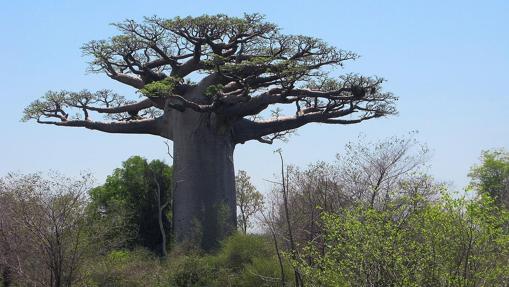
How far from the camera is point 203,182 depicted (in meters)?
19.3

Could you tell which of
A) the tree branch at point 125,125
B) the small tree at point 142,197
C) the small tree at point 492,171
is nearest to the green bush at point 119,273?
the small tree at point 142,197

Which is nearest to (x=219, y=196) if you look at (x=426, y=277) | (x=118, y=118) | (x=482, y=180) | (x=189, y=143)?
(x=189, y=143)

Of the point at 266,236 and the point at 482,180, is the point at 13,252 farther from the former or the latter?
the point at 482,180

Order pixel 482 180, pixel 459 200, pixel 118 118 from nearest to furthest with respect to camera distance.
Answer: pixel 459 200
pixel 118 118
pixel 482 180

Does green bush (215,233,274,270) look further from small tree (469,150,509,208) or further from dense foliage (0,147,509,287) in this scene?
small tree (469,150,509,208)

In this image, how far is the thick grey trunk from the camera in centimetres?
1917

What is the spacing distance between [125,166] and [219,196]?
10.3ft

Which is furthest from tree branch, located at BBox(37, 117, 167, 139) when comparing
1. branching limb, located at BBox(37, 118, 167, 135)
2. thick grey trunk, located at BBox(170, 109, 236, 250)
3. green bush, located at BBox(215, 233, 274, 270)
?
green bush, located at BBox(215, 233, 274, 270)

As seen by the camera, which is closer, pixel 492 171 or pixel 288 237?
pixel 288 237

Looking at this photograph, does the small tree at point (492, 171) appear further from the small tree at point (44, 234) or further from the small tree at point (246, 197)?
the small tree at point (44, 234)

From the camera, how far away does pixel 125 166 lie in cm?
2139

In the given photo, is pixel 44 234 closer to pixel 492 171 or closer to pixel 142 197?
pixel 142 197

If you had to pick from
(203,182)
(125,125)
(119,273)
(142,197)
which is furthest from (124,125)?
(119,273)

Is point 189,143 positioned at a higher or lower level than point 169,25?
lower
